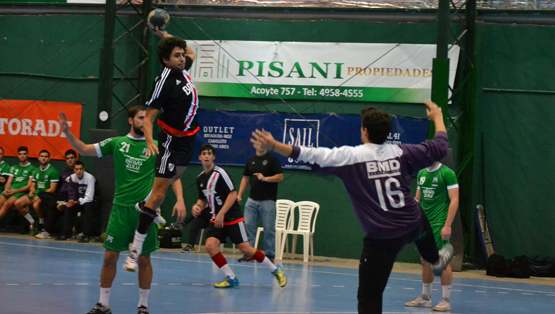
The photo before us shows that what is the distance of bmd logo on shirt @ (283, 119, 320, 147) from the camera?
15016mm

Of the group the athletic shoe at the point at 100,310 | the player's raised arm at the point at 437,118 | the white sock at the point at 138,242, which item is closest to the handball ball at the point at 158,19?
the white sock at the point at 138,242

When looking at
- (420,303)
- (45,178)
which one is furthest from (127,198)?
(45,178)

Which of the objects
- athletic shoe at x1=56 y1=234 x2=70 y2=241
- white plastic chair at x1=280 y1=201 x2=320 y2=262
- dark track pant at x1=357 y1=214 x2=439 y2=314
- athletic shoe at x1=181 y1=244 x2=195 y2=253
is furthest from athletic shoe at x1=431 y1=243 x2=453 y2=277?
athletic shoe at x1=56 y1=234 x2=70 y2=241

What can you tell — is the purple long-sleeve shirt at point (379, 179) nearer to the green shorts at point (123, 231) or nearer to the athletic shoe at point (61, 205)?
A: the green shorts at point (123, 231)

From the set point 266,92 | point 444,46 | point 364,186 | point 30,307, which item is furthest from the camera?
point 266,92

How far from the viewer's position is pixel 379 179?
16.8 ft

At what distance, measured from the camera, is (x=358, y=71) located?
14828mm

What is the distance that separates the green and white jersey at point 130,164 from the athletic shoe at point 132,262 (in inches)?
25.1

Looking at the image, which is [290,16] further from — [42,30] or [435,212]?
[435,212]

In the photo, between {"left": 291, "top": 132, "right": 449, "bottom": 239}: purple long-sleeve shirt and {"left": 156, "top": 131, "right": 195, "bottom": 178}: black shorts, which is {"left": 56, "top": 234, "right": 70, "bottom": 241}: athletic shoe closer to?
{"left": 156, "top": 131, "right": 195, "bottom": 178}: black shorts

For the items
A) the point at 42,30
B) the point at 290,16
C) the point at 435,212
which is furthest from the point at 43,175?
the point at 435,212

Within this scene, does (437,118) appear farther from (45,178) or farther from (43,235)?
(45,178)

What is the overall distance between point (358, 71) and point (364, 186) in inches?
393

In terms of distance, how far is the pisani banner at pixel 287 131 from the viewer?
1451cm
